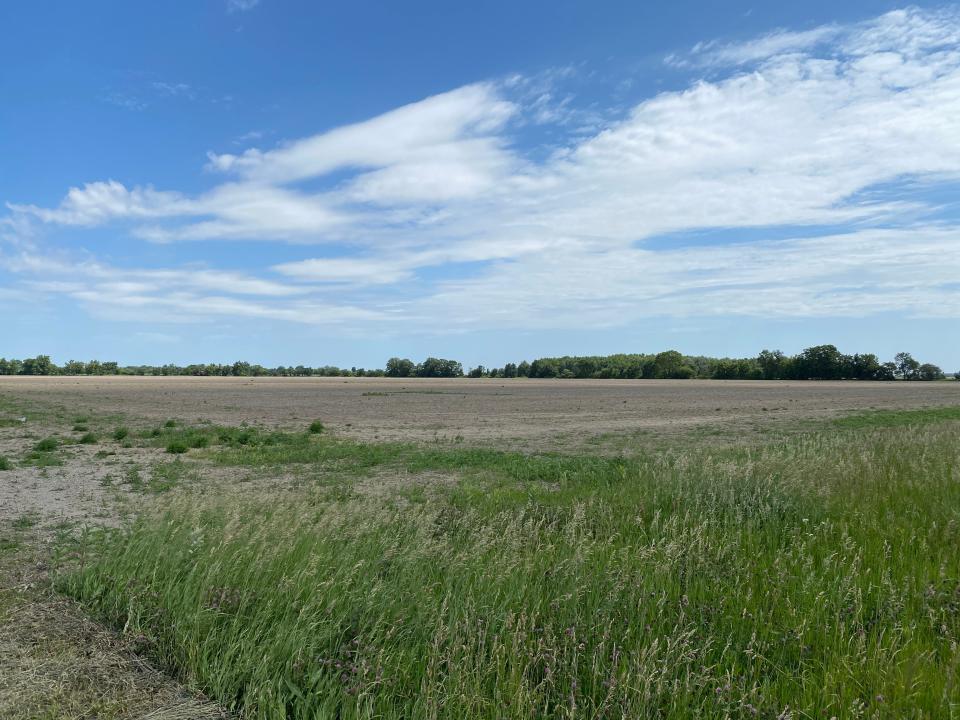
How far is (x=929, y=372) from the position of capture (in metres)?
148

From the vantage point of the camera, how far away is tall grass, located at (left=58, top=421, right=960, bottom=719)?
4098mm

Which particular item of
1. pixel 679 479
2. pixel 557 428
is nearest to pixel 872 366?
pixel 557 428

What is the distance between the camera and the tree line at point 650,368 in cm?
14825

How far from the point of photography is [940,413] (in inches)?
1378

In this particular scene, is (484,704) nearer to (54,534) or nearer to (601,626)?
(601,626)

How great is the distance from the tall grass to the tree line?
536ft

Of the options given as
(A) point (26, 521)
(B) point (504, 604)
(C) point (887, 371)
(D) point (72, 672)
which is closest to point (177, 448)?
(A) point (26, 521)

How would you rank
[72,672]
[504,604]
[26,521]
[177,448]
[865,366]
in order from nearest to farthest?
[72,672] < [504,604] < [26,521] < [177,448] < [865,366]

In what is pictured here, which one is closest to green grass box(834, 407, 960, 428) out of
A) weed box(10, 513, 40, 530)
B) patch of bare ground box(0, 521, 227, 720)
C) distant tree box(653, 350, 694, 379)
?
weed box(10, 513, 40, 530)

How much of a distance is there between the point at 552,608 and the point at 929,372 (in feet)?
590

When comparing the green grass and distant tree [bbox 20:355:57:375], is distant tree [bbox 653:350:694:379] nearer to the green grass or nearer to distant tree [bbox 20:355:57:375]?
the green grass

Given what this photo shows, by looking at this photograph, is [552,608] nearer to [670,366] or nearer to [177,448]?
[177,448]

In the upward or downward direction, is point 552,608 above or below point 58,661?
above

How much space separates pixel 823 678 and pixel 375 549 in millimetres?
4290
